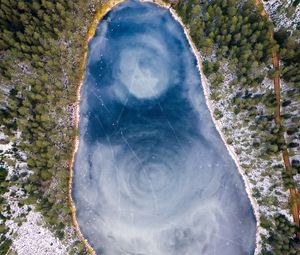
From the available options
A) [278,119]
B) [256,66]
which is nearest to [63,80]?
[256,66]

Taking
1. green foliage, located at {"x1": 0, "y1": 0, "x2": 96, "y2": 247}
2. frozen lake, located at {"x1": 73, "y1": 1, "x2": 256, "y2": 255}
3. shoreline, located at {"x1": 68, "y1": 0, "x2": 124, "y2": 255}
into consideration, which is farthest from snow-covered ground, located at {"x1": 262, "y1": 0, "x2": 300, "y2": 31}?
green foliage, located at {"x1": 0, "y1": 0, "x2": 96, "y2": 247}

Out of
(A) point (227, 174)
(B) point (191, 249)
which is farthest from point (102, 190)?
(A) point (227, 174)

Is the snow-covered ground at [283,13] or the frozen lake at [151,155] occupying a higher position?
the snow-covered ground at [283,13]

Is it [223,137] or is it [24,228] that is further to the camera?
[223,137]

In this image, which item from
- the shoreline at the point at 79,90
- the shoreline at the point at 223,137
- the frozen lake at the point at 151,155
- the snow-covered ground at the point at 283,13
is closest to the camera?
the shoreline at the point at 79,90

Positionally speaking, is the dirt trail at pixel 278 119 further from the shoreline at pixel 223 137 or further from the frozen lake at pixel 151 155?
the frozen lake at pixel 151 155

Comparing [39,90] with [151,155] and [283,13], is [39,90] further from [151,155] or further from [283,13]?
[283,13]

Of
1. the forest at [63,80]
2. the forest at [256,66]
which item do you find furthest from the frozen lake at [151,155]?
the forest at [256,66]

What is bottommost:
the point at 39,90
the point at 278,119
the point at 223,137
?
the point at 39,90
